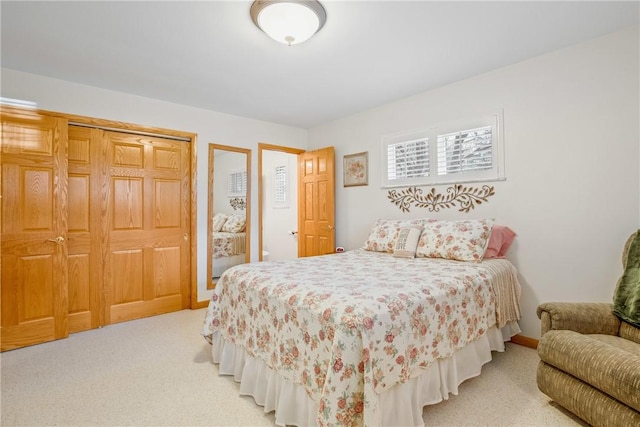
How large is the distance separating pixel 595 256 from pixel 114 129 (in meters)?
4.71

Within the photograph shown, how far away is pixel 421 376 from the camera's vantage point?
5.47ft

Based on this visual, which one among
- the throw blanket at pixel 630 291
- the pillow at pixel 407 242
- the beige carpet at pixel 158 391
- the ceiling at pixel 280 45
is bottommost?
the beige carpet at pixel 158 391

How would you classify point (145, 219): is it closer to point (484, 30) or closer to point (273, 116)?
point (273, 116)

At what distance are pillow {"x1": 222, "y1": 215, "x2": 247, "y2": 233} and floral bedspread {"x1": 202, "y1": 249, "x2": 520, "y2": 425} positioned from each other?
2017 mm

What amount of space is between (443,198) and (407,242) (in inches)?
29.2

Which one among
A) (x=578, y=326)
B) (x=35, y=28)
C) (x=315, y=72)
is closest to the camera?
(x=578, y=326)

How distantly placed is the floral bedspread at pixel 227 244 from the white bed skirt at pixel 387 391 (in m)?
2.04

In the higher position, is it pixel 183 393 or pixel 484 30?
pixel 484 30

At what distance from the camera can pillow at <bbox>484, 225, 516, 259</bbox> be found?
273 centimetres

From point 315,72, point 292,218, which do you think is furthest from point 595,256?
point 292,218

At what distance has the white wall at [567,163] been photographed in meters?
Answer: 2.29

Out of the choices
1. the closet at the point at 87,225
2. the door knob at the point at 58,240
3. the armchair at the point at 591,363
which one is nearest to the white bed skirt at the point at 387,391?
the armchair at the point at 591,363

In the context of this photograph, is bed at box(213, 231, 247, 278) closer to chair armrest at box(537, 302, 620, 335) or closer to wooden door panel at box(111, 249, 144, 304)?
wooden door panel at box(111, 249, 144, 304)

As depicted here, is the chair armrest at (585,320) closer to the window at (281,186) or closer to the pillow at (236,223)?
the pillow at (236,223)
